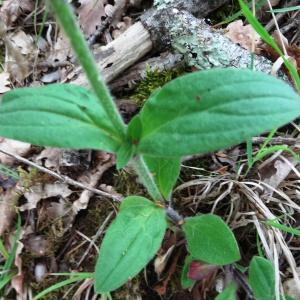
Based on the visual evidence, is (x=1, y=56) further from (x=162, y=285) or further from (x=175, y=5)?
(x=162, y=285)

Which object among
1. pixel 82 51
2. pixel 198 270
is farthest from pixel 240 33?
pixel 82 51

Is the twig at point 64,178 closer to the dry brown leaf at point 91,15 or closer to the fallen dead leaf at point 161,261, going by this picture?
the fallen dead leaf at point 161,261

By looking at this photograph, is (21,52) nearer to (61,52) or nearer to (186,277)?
(61,52)

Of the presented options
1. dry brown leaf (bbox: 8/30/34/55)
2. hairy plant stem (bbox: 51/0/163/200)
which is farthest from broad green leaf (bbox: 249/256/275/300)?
dry brown leaf (bbox: 8/30/34/55)

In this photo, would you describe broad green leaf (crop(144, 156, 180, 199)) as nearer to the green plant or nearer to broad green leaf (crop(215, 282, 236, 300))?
the green plant

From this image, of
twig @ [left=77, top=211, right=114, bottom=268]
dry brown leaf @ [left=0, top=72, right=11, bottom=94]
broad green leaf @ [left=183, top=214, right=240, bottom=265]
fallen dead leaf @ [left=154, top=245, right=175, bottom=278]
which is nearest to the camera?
broad green leaf @ [left=183, top=214, right=240, bottom=265]

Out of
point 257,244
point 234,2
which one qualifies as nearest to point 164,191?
point 257,244
